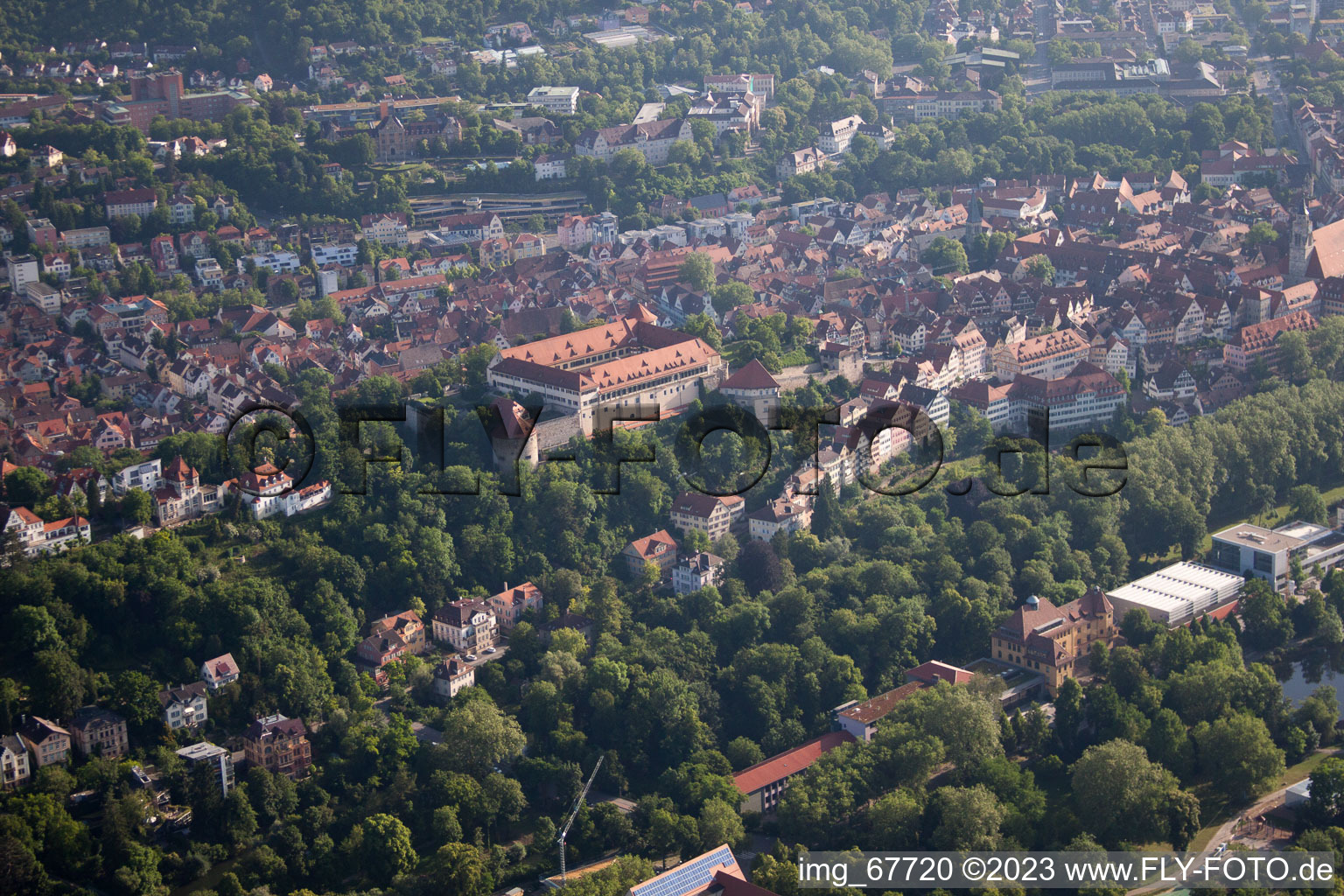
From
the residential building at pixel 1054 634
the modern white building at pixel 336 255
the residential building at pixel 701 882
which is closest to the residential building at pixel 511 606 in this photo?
the residential building at pixel 701 882

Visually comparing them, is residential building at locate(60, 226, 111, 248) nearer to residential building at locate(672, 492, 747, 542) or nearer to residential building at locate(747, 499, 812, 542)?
residential building at locate(672, 492, 747, 542)

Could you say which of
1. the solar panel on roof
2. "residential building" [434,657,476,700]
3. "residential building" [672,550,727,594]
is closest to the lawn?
the solar panel on roof

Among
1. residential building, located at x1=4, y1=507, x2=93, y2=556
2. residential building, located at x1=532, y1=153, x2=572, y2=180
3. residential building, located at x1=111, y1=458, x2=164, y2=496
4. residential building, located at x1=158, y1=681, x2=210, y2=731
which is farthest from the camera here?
residential building, located at x1=532, y1=153, x2=572, y2=180

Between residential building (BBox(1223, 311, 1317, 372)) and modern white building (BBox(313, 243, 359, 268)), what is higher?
modern white building (BBox(313, 243, 359, 268))

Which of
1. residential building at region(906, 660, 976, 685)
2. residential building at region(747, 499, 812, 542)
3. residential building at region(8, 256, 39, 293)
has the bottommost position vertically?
residential building at region(906, 660, 976, 685)

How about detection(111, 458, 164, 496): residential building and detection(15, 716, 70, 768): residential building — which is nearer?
detection(15, 716, 70, 768): residential building

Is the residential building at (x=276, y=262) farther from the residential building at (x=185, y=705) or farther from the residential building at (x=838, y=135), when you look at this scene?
the residential building at (x=185, y=705)

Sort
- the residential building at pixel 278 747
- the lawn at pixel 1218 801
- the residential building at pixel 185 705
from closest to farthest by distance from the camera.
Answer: the lawn at pixel 1218 801 < the residential building at pixel 278 747 < the residential building at pixel 185 705
